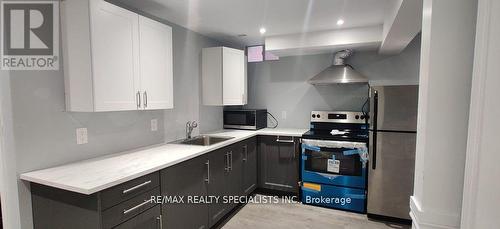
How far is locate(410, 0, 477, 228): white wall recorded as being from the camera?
2.93 ft

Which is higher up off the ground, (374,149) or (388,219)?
(374,149)

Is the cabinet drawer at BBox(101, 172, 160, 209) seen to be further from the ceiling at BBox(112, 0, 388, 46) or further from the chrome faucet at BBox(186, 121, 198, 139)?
the ceiling at BBox(112, 0, 388, 46)

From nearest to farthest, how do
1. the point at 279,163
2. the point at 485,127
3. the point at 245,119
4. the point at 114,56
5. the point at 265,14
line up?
the point at 485,127, the point at 114,56, the point at 265,14, the point at 279,163, the point at 245,119

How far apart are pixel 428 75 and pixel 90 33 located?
1.92 metres

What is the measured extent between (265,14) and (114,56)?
4.72 feet

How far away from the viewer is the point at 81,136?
1834mm

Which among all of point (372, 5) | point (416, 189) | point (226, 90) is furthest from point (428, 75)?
point (226, 90)

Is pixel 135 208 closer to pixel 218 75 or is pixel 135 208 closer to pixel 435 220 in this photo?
pixel 435 220

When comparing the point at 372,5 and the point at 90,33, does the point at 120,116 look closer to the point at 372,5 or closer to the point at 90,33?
the point at 90,33

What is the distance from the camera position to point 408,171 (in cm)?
263

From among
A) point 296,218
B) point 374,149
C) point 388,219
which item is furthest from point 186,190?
point 388,219

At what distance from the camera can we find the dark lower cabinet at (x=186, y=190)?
71.4 inches

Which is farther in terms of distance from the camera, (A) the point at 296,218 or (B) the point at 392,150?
(A) the point at 296,218

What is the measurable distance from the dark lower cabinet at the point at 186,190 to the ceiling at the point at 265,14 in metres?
1.40
